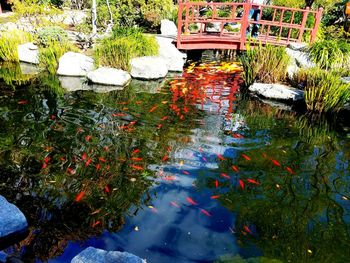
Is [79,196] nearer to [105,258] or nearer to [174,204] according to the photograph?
[174,204]

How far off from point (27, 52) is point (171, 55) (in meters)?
4.73

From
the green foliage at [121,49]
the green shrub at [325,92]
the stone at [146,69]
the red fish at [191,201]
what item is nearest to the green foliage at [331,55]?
the green shrub at [325,92]

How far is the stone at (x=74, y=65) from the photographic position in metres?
9.66

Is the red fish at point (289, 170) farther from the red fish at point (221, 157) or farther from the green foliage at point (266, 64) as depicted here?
the green foliage at point (266, 64)

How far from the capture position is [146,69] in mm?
9688

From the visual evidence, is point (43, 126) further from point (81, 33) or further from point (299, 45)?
point (299, 45)

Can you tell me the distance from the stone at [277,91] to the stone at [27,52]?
A: 7059mm

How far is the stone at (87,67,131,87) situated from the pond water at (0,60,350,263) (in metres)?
1.35

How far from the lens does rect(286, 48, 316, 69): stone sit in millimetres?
9247

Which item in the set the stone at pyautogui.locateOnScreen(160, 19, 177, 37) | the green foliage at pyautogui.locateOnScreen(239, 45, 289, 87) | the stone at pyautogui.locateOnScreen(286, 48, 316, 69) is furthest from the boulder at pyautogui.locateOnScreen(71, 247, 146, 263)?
the stone at pyautogui.locateOnScreen(160, 19, 177, 37)

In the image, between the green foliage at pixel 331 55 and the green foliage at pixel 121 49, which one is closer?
the green foliage at pixel 331 55

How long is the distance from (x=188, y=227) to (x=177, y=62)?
765 centimetres

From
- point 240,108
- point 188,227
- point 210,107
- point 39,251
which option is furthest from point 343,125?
point 39,251

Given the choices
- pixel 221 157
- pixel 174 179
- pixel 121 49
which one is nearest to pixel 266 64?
pixel 121 49
